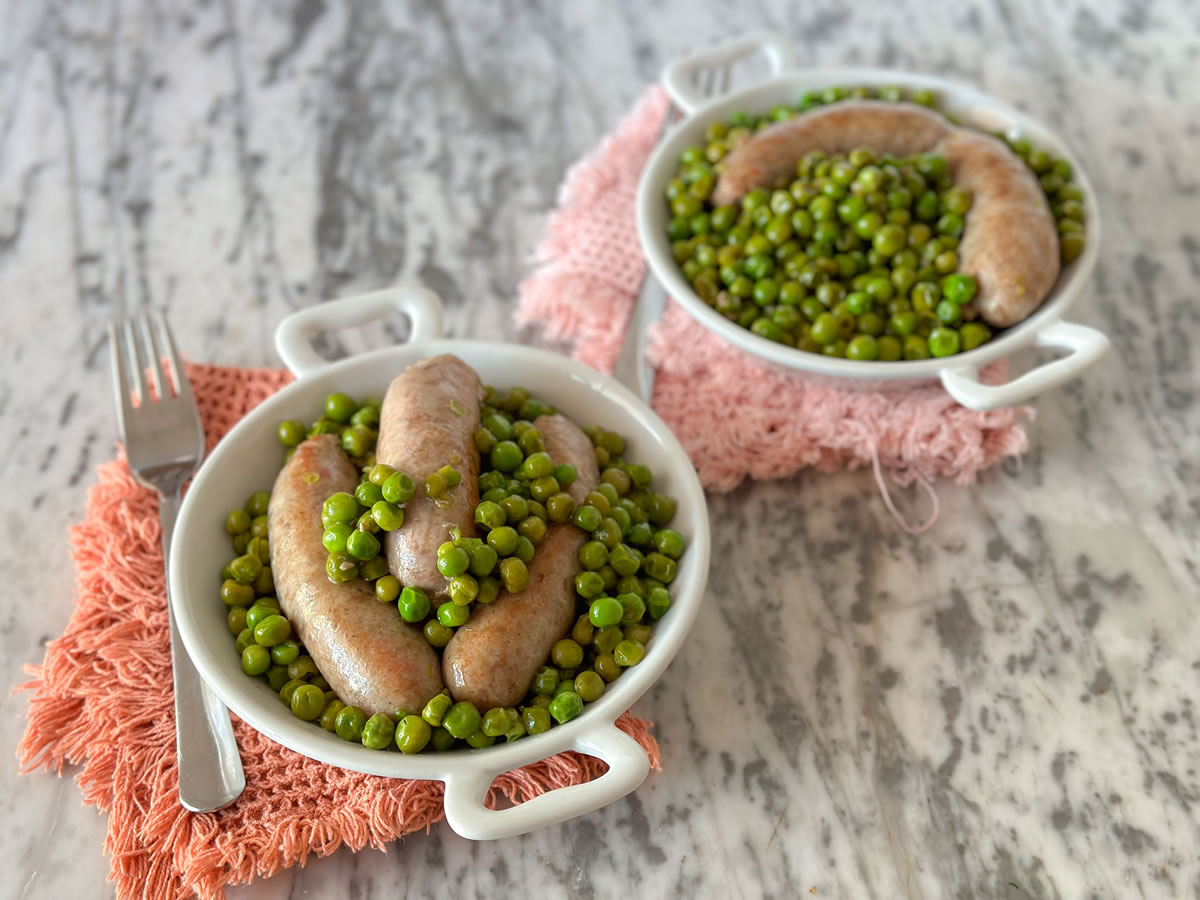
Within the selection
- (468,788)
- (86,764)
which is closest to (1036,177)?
(468,788)

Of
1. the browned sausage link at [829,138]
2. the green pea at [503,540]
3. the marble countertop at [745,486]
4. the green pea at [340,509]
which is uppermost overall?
the browned sausage link at [829,138]

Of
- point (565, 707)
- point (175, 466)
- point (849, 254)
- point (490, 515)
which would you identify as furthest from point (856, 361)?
point (175, 466)

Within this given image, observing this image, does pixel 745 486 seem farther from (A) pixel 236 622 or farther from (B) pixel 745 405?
(A) pixel 236 622

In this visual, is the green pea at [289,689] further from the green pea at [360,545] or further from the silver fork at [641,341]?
the silver fork at [641,341]

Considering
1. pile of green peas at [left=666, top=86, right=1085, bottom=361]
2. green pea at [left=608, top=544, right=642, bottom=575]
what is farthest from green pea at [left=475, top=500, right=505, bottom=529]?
pile of green peas at [left=666, top=86, right=1085, bottom=361]

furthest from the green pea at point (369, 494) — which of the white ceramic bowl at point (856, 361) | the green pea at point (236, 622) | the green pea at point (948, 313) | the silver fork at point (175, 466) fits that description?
the green pea at point (948, 313)
